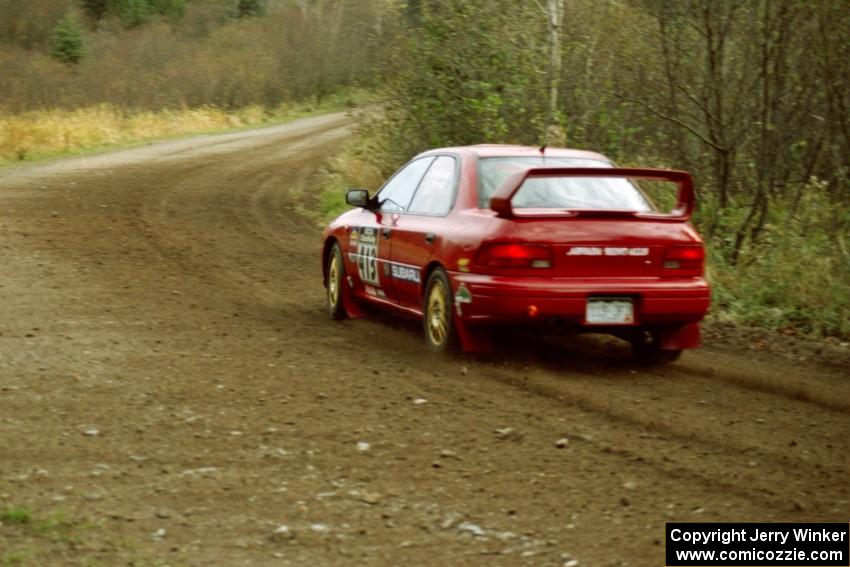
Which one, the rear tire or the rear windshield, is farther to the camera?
the rear tire

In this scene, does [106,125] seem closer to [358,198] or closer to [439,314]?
[358,198]

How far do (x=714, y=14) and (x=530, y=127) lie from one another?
4.61m

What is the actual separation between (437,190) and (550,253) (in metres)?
1.55

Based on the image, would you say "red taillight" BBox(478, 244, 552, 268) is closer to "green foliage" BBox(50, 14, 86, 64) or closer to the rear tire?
the rear tire

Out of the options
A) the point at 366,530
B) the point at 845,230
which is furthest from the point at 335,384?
the point at 845,230

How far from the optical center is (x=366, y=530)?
16.3 feet

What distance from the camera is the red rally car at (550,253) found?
8.07m

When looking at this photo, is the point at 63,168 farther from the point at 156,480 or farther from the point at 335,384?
the point at 156,480

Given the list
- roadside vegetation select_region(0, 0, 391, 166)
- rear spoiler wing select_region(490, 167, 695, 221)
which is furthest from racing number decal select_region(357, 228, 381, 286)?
roadside vegetation select_region(0, 0, 391, 166)

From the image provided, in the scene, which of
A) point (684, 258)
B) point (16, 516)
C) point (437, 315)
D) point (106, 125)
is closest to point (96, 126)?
point (106, 125)

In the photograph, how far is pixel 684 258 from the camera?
27.5 feet

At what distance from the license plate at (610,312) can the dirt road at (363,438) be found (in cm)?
38

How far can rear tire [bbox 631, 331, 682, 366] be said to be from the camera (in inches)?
345

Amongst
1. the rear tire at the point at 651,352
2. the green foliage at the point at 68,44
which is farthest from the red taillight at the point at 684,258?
the green foliage at the point at 68,44
